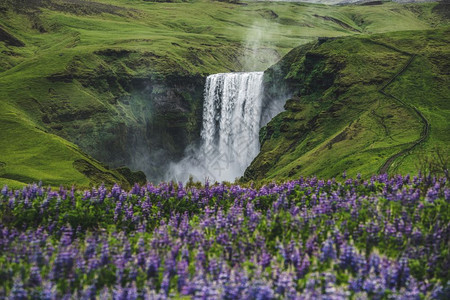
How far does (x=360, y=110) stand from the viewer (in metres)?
58.6

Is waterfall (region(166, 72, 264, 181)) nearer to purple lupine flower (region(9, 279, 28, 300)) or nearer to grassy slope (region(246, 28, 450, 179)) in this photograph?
grassy slope (region(246, 28, 450, 179))

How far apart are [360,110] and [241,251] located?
48.5 meters

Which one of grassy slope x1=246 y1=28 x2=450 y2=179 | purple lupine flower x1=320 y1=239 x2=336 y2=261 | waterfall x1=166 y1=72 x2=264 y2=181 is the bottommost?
purple lupine flower x1=320 y1=239 x2=336 y2=261

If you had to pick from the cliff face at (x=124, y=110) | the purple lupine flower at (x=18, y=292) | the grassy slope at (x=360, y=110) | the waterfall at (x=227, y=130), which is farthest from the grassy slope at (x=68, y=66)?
the purple lupine flower at (x=18, y=292)

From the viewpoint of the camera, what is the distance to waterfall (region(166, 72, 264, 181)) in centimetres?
9756

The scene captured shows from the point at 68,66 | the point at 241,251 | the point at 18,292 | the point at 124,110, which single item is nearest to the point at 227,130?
the point at 124,110

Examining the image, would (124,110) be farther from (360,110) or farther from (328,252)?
(328,252)

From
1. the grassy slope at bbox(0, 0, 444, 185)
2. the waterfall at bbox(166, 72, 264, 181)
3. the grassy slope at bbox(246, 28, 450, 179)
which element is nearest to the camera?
the grassy slope at bbox(246, 28, 450, 179)

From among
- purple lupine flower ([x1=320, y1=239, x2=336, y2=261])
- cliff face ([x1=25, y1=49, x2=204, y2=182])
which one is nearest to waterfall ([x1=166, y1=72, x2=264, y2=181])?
cliff face ([x1=25, y1=49, x2=204, y2=182])

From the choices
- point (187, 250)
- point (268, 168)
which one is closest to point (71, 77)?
point (268, 168)

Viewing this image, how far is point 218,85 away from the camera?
11169 centimetres

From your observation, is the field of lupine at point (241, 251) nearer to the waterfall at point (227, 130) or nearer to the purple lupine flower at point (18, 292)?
the purple lupine flower at point (18, 292)

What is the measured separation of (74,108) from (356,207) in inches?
3208

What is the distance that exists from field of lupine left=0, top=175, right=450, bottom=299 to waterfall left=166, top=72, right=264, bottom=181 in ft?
251
